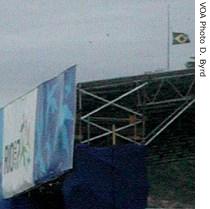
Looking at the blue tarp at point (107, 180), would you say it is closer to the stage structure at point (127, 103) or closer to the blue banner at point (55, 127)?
the blue banner at point (55, 127)

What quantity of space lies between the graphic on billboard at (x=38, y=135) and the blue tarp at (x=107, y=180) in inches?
30.3

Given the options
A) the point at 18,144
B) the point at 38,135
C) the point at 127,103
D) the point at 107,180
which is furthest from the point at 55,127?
the point at 127,103

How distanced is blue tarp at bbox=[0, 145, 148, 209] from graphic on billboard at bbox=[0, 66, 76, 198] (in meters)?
0.77

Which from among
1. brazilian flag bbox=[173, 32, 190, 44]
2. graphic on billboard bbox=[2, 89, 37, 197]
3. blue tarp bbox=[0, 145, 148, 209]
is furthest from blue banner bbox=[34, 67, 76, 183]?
brazilian flag bbox=[173, 32, 190, 44]

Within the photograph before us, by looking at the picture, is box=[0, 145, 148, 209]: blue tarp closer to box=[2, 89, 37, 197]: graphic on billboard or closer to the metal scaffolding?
box=[2, 89, 37, 197]: graphic on billboard

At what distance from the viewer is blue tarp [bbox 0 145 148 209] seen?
13352 millimetres

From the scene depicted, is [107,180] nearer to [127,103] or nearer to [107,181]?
[107,181]

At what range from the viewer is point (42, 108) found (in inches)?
502

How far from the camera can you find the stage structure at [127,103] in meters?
16.3

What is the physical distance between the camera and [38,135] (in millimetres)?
12828

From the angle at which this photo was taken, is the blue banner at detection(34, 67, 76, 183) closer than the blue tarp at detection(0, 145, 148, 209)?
Yes

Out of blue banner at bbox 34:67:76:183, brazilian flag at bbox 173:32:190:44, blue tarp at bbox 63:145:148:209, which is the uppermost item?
brazilian flag at bbox 173:32:190:44

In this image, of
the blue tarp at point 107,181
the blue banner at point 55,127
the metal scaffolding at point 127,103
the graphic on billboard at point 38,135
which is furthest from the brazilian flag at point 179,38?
the blue banner at point 55,127
